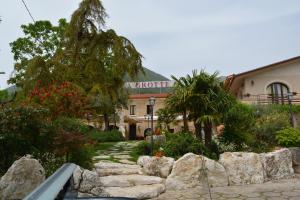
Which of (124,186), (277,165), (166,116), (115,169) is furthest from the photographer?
(166,116)

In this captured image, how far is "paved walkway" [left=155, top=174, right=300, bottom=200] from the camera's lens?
7615 millimetres

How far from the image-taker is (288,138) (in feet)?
38.3

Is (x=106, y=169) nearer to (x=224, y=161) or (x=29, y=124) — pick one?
(x=29, y=124)

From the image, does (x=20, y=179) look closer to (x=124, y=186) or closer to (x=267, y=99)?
(x=124, y=186)

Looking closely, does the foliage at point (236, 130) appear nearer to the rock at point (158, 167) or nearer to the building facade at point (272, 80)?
the rock at point (158, 167)

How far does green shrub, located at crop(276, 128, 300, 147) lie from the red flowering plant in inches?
268

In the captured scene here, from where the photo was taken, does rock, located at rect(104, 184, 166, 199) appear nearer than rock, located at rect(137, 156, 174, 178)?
Yes

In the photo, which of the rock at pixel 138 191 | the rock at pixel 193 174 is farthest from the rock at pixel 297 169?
the rock at pixel 138 191

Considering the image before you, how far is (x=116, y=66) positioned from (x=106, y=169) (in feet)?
29.2

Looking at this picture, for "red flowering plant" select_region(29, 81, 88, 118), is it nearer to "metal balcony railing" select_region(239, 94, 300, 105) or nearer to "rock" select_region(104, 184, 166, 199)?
"rock" select_region(104, 184, 166, 199)

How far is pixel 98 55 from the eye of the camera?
59.9 ft

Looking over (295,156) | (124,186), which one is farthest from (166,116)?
(124,186)

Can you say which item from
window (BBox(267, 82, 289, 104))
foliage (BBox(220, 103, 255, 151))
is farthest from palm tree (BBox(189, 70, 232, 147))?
window (BBox(267, 82, 289, 104))

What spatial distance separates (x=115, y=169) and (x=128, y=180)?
1.00 metres
